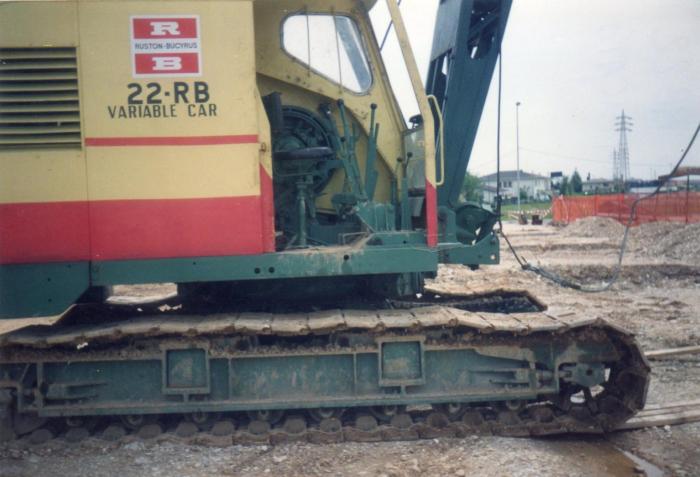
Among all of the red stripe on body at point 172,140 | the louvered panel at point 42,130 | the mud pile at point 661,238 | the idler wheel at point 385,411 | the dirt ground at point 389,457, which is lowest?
the dirt ground at point 389,457

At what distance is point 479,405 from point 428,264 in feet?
4.44

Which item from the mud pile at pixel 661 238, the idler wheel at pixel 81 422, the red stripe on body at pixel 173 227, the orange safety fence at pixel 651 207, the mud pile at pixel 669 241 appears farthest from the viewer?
the orange safety fence at pixel 651 207

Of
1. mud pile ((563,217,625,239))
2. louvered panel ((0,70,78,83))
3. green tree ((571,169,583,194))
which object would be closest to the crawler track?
louvered panel ((0,70,78,83))

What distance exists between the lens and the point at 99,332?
4.79 m

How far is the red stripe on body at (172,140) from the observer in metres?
4.67

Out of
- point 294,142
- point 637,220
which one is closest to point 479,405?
point 294,142

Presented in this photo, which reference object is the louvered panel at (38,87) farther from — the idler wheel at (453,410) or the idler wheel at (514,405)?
the idler wheel at (514,405)

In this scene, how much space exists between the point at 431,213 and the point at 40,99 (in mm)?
3026

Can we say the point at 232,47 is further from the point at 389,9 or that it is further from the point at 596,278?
the point at 596,278

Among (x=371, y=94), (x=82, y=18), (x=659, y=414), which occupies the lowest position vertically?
(x=659, y=414)

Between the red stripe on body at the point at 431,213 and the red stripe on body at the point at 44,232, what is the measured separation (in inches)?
100

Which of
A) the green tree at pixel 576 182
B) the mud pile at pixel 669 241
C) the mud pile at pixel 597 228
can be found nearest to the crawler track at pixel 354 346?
the mud pile at pixel 669 241

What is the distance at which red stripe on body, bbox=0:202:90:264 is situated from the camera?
4641mm

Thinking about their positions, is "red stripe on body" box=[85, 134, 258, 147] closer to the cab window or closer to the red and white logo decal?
the red and white logo decal
